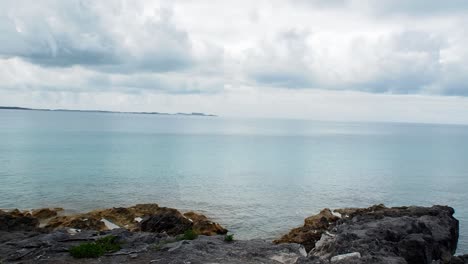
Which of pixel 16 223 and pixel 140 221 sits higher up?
pixel 16 223

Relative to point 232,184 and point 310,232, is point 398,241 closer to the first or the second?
point 310,232

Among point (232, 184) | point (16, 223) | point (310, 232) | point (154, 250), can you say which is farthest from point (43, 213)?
point (232, 184)

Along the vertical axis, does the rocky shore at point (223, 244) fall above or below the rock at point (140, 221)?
above

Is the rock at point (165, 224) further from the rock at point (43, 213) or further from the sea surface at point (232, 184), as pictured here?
the rock at point (43, 213)

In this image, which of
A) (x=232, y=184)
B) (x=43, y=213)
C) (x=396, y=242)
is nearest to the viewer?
(x=396, y=242)

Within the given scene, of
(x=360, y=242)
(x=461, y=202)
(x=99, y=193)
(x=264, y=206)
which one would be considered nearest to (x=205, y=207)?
(x=264, y=206)

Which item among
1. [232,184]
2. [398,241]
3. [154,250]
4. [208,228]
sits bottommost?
[232,184]

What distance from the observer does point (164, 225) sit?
24.4 m

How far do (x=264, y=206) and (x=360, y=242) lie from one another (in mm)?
20235

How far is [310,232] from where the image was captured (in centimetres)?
2586

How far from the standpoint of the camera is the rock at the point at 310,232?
24.7m

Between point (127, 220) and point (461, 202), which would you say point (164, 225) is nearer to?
point (127, 220)

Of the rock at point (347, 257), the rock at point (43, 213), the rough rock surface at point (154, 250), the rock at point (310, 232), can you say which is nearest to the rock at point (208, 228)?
the rock at point (310, 232)

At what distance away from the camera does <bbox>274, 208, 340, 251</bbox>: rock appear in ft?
81.0
